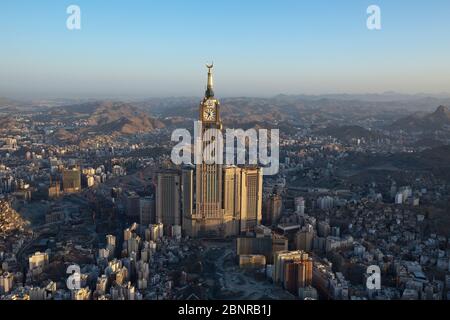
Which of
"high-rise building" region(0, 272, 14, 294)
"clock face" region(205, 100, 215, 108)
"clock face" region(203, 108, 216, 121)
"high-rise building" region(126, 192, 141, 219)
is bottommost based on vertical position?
"high-rise building" region(0, 272, 14, 294)

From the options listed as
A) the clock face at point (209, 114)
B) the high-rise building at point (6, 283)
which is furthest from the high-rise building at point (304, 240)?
the high-rise building at point (6, 283)

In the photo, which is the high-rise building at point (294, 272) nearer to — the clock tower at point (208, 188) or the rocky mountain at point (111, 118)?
the clock tower at point (208, 188)

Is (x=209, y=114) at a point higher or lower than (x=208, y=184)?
higher

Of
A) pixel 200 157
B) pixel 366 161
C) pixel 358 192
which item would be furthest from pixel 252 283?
pixel 366 161

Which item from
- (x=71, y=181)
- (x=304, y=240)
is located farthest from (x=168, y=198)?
(x=71, y=181)

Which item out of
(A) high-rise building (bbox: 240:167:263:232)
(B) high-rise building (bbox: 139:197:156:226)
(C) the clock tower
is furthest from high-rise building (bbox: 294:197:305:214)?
(B) high-rise building (bbox: 139:197:156:226)

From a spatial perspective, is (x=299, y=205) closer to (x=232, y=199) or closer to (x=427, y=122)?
(x=232, y=199)

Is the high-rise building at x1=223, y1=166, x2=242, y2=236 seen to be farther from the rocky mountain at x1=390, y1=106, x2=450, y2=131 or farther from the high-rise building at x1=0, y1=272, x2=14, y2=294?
the rocky mountain at x1=390, y1=106, x2=450, y2=131
